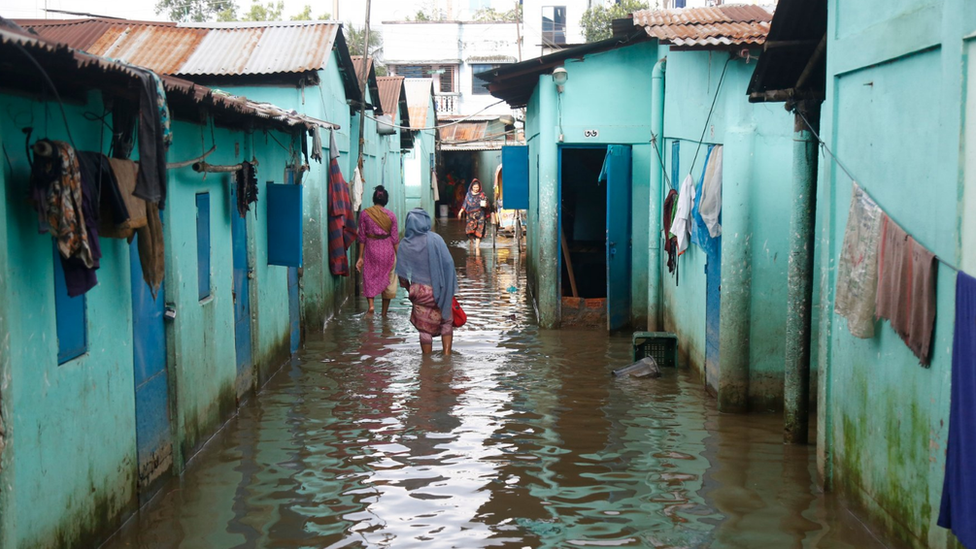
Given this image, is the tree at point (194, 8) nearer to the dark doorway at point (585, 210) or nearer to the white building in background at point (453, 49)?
Result: the white building in background at point (453, 49)

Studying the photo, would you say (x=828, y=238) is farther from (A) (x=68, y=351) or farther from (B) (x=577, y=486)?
(A) (x=68, y=351)

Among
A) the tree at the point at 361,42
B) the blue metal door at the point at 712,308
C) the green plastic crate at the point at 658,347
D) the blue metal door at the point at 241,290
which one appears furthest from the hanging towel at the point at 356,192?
the tree at the point at 361,42

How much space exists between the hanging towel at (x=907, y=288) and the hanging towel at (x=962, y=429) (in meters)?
0.37

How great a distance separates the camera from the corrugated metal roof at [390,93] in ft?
78.5

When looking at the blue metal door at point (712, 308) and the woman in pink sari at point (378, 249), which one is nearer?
the blue metal door at point (712, 308)

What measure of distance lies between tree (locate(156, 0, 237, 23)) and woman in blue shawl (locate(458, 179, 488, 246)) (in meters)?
22.9

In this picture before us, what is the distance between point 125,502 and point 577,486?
9.44ft

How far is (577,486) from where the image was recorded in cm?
654

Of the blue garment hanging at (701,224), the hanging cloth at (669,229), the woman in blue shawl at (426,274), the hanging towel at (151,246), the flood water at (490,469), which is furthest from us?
the hanging cloth at (669,229)

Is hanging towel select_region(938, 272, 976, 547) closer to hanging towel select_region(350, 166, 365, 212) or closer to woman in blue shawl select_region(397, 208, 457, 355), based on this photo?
woman in blue shawl select_region(397, 208, 457, 355)

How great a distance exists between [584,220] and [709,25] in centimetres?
947

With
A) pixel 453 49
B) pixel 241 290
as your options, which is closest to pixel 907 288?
pixel 241 290

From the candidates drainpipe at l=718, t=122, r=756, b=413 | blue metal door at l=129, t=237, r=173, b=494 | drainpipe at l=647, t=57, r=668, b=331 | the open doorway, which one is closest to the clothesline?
drainpipe at l=718, t=122, r=756, b=413

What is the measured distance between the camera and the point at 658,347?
10.5m
